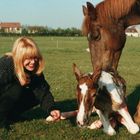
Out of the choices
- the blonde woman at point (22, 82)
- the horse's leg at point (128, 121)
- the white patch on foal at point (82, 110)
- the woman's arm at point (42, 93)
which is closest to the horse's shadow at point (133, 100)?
the horse's leg at point (128, 121)

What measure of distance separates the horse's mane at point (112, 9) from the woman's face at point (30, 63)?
1.65 m

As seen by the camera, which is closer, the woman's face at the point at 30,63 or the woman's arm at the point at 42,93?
the woman's face at the point at 30,63

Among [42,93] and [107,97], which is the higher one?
[107,97]

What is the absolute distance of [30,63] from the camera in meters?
6.22

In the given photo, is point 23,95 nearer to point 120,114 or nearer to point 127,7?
point 120,114

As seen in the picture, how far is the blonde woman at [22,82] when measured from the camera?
6.20 meters

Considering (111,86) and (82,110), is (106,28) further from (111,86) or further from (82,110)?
(82,110)

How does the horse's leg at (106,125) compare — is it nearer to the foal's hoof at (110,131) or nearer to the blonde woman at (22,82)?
the foal's hoof at (110,131)

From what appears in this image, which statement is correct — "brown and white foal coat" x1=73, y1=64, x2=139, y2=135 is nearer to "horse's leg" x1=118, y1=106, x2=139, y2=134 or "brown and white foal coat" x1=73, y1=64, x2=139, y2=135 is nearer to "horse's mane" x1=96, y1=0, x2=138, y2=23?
"horse's leg" x1=118, y1=106, x2=139, y2=134

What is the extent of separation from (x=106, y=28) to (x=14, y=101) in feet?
7.12

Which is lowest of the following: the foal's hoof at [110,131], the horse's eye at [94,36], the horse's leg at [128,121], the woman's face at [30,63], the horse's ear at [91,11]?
the foal's hoof at [110,131]

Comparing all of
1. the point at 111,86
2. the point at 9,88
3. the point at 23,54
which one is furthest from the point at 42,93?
the point at 111,86

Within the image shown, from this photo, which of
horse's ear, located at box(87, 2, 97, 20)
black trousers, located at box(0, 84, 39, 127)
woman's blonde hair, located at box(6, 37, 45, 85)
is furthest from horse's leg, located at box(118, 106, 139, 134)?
horse's ear, located at box(87, 2, 97, 20)

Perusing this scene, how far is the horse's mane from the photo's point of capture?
7.19 meters
